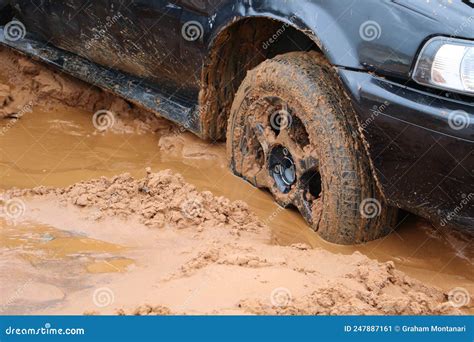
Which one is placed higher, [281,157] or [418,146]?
[418,146]

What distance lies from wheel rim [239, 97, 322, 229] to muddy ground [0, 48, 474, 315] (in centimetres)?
10

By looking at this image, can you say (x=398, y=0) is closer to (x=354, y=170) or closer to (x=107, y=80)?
(x=354, y=170)

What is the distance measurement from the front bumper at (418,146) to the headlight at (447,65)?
2.4 inches

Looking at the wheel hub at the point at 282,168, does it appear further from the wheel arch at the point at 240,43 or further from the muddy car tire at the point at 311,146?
the wheel arch at the point at 240,43

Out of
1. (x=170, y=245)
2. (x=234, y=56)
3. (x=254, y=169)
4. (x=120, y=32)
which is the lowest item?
(x=170, y=245)

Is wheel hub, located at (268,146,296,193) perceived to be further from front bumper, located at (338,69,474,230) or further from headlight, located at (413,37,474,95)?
headlight, located at (413,37,474,95)

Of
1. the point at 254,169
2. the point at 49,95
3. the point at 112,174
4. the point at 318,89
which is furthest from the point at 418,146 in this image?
the point at 49,95

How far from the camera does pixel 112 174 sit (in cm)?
472

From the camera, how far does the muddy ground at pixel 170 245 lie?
3078 mm

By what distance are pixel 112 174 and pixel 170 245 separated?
1.18 m

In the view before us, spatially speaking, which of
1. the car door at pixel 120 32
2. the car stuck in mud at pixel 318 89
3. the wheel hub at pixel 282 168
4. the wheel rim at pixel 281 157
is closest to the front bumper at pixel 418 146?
the car stuck in mud at pixel 318 89

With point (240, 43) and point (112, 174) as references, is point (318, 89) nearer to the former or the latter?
point (240, 43)

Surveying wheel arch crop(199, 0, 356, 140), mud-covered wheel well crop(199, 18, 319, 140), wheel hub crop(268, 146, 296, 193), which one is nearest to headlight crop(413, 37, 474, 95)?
wheel arch crop(199, 0, 356, 140)

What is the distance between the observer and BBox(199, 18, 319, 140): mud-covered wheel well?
427 cm
